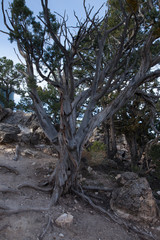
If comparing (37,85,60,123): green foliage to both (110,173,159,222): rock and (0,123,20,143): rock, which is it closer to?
(0,123,20,143): rock

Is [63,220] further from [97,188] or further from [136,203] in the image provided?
[97,188]

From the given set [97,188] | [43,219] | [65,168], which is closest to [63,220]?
[43,219]

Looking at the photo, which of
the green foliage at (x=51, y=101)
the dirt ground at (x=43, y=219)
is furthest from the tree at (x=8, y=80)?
the dirt ground at (x=43, y=219)

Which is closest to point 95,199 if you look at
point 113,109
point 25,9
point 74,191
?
point 74,191

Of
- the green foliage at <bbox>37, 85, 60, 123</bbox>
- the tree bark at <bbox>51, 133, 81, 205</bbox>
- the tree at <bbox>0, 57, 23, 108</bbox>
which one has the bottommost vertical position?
the tree bark at <bbox>51, 133, 81, 205</bbox>

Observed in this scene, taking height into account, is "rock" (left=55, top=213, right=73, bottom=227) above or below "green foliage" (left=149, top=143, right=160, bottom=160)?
below

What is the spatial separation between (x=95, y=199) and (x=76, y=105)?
11.2ft

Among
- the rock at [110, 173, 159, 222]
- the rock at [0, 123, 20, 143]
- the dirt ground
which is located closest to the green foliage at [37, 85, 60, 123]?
the rock at [0, 123, 20, 143]

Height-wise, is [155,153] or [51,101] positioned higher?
[51,101]

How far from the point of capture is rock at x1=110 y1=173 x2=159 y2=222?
5.56 meters

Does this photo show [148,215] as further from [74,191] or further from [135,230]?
[74,191]

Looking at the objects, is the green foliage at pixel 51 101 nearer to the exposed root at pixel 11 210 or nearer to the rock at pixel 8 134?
the rock at pixel 8 134

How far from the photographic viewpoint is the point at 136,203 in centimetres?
570

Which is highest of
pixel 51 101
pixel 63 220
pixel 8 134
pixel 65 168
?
pixel 51 101
